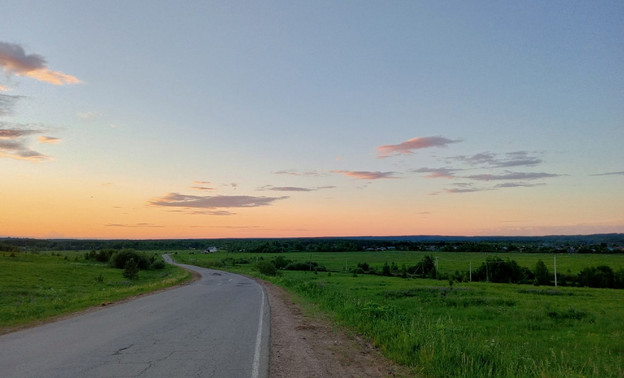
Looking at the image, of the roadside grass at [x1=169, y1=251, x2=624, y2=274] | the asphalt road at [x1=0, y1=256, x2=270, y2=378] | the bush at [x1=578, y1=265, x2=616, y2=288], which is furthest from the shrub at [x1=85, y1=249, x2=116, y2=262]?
the bush at [x1=578, y1=265, x2=616, y2=288]

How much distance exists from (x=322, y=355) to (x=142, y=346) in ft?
15.0

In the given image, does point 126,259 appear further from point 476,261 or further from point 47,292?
point 476,261

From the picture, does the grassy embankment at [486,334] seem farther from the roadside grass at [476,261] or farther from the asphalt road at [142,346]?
the roadside grass at [476,261]

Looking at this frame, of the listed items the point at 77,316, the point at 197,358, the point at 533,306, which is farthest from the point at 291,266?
the point at 197,358

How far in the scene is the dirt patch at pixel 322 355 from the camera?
8.89 metres

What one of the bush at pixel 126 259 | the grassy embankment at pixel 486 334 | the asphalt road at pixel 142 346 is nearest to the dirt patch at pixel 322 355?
the asphalt road at pixel 142 346

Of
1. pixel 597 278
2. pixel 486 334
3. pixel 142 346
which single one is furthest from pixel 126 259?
pixel 597 278

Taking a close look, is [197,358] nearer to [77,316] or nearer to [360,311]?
[360,311]

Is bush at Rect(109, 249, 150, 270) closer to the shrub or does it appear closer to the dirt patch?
the shrub

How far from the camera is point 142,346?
1105 cm

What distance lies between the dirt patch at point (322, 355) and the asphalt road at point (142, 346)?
387mm

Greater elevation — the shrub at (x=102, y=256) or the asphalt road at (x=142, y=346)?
the asphalt road at (x=142, y=346)

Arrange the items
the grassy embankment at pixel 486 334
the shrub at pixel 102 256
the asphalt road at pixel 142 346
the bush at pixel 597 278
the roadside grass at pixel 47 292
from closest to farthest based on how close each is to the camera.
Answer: the asphalt road at pixel 142 346, the grassy embankment at pixel 486 334, the roadside grass at pixel 47 292, the bush at pixel 597 278, the shrub at pixel 102 256

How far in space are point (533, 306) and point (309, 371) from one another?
24.8 metres
